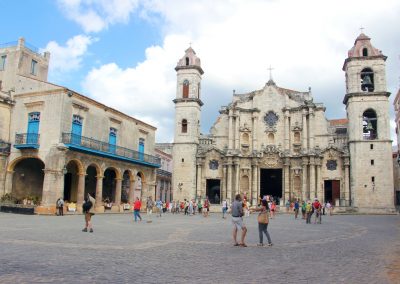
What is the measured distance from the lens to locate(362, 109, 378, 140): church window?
39.0 meters

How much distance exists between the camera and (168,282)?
6422 millimetres

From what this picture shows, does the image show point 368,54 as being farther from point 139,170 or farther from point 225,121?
point 139,170

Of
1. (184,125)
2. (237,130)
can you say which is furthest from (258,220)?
(184,125)

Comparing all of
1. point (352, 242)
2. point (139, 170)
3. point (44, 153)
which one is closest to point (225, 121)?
point (139, 170)

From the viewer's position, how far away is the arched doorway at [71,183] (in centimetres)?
2891

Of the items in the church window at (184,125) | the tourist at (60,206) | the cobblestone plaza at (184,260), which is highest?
the church window at (184,125)

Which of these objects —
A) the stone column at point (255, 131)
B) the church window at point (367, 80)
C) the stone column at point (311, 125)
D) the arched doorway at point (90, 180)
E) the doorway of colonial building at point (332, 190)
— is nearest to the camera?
the arched doorway at point (90, 180)

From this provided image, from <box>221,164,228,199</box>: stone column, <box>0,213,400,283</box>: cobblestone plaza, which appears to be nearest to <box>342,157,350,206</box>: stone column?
<box>221,164,228,199</box>: stone column

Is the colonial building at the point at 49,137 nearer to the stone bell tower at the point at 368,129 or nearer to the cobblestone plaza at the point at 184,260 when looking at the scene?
the cobblestone plaza at the point at 184,260

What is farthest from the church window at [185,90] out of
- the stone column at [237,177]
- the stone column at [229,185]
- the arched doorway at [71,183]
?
the arched doorway at [71,183]

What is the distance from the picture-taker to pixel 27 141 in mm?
25438

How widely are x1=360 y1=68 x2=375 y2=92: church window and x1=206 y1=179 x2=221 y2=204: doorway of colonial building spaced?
60.6 feet

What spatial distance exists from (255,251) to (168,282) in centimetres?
430

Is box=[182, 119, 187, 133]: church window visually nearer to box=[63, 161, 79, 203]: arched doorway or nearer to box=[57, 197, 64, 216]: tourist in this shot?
box=[63, 161, 79, 203]: arched doorway
